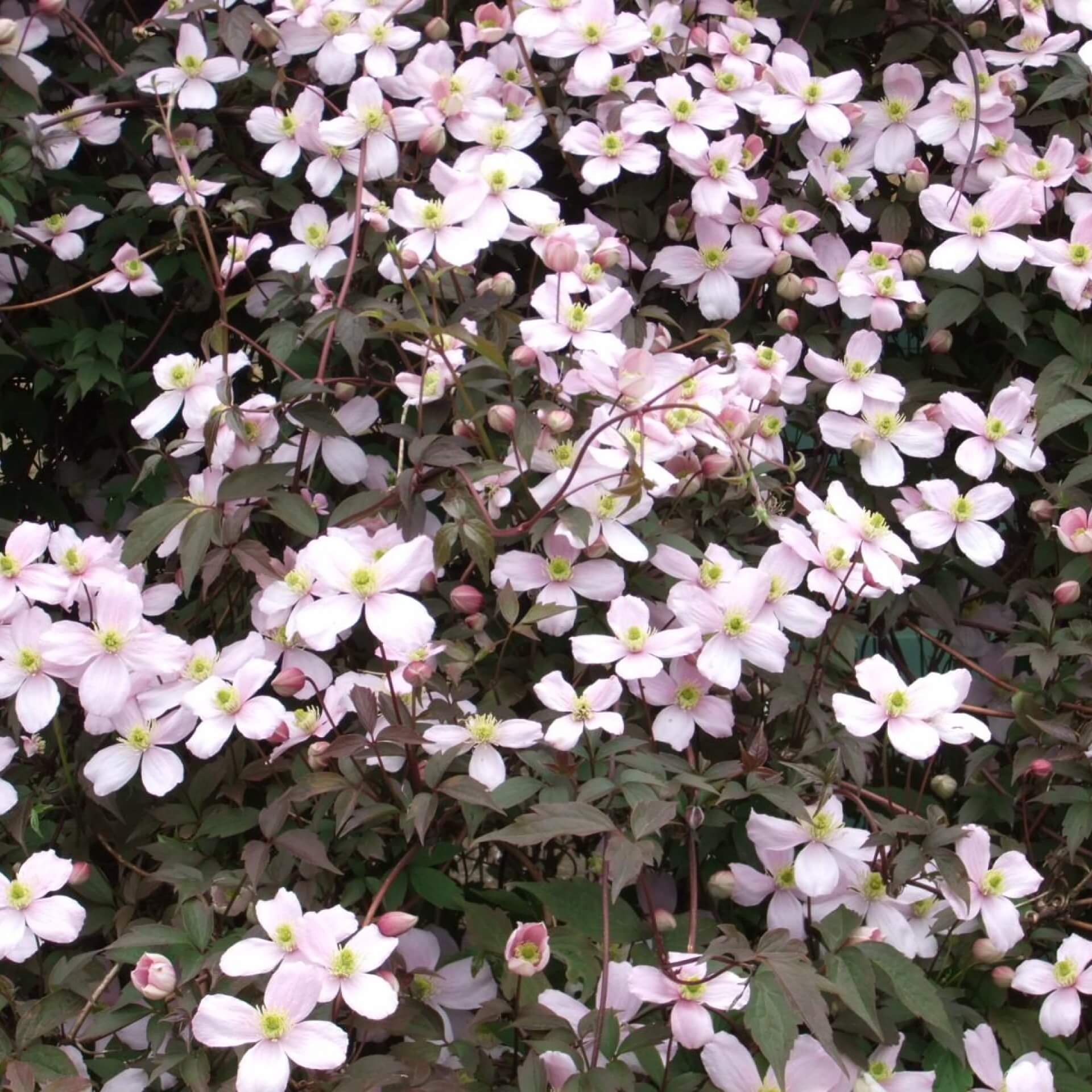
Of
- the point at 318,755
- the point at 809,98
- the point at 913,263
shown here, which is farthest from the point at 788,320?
the point at 318,755

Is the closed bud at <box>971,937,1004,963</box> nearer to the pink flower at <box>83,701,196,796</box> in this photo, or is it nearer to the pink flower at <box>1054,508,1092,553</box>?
the pink flower at <box>1054,508,1092,553</box>

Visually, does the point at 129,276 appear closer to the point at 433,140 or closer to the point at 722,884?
the point at 433,140

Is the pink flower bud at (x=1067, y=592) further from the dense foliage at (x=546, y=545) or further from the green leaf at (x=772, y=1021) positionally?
the green leaf at (x=772, y=1021)

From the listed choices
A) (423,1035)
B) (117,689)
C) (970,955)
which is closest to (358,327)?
(117,689)

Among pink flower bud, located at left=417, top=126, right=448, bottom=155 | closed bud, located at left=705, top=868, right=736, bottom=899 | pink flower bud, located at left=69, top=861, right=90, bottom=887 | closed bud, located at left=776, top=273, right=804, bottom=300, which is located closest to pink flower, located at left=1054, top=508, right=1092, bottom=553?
closed bud, located at left=776, top=273, right=804, bottom=300

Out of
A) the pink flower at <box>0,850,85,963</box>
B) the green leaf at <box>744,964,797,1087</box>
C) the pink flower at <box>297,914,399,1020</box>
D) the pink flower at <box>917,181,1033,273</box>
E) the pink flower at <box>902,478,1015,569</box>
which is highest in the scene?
the pink flower at <box>917,181,1033,273</box>

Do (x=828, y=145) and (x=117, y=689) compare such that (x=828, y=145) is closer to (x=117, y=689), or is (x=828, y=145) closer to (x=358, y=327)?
(x=358, y=327)
